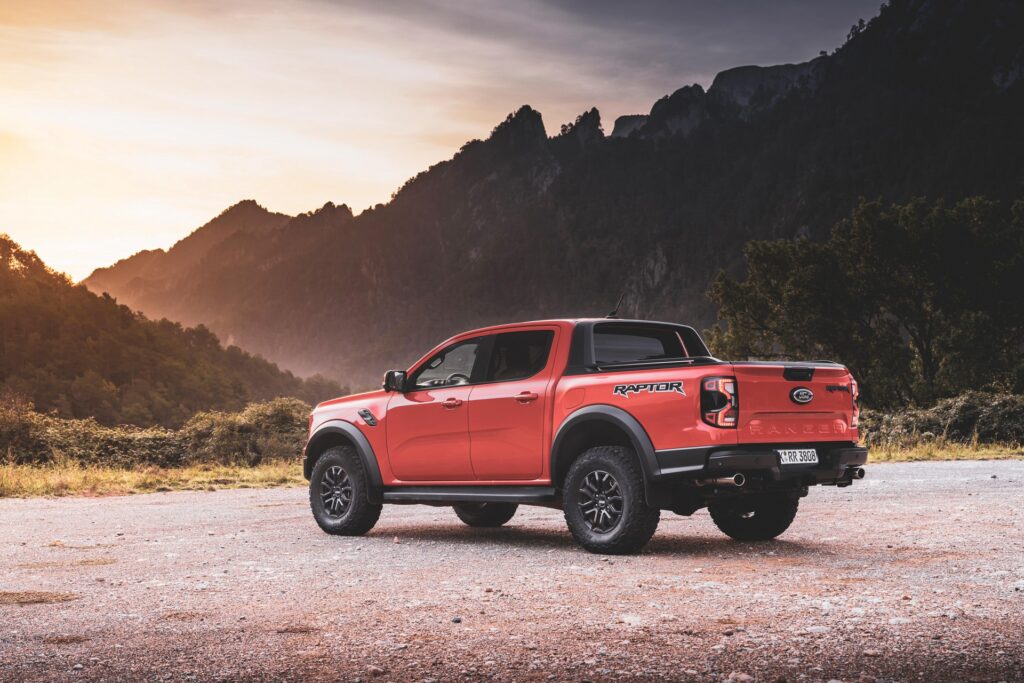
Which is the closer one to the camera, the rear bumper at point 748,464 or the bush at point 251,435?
the rear bumper at point 748,464

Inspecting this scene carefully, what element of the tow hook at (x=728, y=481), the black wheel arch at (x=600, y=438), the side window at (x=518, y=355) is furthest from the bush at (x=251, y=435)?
the tow hook at (x=728, y=481)

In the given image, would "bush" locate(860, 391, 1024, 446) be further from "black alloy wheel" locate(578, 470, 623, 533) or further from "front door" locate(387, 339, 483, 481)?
"black alloy wheel" locate(578, 470, 623, 533)

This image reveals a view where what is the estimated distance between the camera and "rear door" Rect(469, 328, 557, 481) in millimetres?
9297

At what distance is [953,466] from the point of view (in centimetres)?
1939

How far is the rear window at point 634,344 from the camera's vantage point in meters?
9.54

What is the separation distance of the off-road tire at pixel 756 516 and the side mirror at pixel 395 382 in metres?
3.07

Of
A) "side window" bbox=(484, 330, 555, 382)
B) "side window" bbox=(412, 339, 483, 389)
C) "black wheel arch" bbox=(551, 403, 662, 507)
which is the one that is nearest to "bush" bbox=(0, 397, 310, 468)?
"side window" bbox=(412, 339, 483, 389)

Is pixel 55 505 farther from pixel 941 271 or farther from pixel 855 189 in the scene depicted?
pixel 855 189

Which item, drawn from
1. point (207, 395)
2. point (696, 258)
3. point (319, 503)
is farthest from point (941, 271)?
point (696, 258)

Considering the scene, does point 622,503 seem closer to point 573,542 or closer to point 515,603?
point 573,542

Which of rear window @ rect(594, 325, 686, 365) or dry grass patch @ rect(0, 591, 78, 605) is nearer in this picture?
dry grass patch @ rect(0, 591, 78, 605)

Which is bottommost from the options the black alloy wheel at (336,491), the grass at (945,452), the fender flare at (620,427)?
the grass at (945,452)

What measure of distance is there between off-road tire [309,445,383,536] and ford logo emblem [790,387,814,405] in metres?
4.19

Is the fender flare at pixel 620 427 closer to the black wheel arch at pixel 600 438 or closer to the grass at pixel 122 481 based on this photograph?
the black wheel arch at pixel 600 438
